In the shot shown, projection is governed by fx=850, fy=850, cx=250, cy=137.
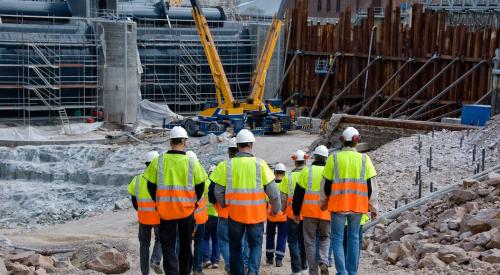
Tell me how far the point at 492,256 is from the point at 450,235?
4.07ft

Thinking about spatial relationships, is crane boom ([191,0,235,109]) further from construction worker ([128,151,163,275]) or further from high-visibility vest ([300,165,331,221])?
high-visibility vest ([300,165,331,221])

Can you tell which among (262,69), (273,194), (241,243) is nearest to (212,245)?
(241,243)

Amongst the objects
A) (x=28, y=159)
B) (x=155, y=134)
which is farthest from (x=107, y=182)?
(x=155, y=134)

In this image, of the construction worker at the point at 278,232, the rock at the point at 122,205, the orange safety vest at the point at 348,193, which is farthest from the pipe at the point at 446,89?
the orange safety vest at the point at 348,193

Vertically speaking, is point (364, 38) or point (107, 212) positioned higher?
point (364, 38)

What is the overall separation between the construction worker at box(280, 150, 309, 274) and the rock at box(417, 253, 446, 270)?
4.68 feet

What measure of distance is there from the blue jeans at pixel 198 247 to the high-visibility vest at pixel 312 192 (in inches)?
56.8

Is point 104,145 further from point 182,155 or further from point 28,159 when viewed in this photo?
point 182,155

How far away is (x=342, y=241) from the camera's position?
887cm

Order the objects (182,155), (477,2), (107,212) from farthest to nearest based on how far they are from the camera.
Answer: (477,2) → (107,212) → (182,155)

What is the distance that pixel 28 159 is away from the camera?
25844 mm

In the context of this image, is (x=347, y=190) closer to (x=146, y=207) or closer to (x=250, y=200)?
(x=250, y=200)

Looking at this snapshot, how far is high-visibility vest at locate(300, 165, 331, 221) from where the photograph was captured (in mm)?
9183

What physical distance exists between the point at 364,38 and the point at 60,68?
1140 centimetres
